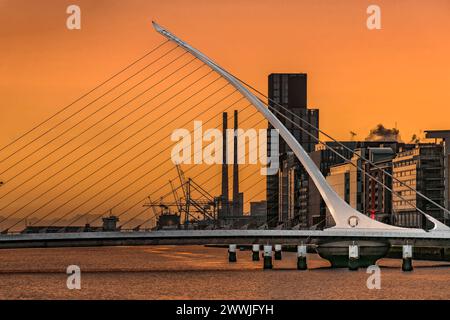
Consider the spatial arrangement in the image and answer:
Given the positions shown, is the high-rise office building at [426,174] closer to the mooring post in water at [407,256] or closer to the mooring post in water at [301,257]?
the mooring post in water at [301,257]

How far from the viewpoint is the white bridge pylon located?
8150cm

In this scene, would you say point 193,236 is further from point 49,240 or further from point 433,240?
point 433,240

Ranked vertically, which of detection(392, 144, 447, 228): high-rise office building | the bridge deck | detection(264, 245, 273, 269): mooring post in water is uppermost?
detection(392, 144, 447, 228): high-rise office building

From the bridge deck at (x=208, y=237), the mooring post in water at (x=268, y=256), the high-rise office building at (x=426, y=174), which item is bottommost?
the mooring post in water at (x=268, y=256)

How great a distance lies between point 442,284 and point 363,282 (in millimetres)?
6511

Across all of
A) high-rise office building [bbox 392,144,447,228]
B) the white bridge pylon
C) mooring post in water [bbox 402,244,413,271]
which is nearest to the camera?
the white bridge pylon

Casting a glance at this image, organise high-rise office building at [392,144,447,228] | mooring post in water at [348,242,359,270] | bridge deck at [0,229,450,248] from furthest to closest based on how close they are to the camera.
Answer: high-rise office building at [392,144,447,228] → mooring post in water at [348,242,359,270] → bridge deck at [0,229,450,248]

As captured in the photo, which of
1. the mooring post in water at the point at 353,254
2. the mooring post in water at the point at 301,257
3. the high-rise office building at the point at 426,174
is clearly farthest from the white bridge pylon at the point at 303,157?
the high-rise office building at the point at 426,174

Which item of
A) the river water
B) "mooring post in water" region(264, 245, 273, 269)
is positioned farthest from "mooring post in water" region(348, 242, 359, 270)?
"mooring post in water" region(264, 245, 273, 269)

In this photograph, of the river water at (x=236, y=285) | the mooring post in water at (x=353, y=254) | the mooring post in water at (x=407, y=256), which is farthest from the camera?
the mooring post in water at (x=407, y=256)

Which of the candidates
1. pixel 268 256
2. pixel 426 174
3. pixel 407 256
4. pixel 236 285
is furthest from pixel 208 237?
pixel 426 174

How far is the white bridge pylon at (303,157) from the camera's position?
81.5 m

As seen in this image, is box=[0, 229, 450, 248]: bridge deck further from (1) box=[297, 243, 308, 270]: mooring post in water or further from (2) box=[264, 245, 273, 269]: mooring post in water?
(2) box=[264, 245, 273, 269]: mooring post in water
